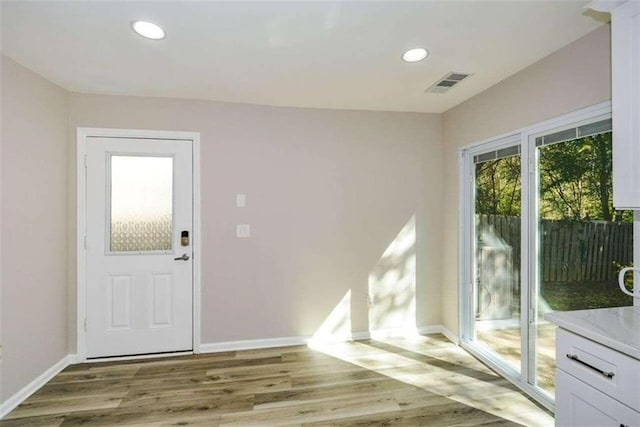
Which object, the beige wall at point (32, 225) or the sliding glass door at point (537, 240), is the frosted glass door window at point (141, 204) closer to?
the beige wall at point (32, 225)

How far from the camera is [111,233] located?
2.96m

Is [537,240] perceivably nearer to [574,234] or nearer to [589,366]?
[574,234]

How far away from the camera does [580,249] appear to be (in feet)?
7.07

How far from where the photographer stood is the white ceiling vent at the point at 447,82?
2.53 m

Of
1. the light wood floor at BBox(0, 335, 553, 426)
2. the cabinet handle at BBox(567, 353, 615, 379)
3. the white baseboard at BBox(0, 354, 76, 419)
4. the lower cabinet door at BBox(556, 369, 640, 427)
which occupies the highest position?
the cabinet handle at BBox(567, 353, 615, 379)

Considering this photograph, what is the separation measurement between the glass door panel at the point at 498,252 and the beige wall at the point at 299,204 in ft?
1.67

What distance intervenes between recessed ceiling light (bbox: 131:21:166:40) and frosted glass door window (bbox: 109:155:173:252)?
1298 mm

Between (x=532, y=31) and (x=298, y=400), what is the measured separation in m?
2.90

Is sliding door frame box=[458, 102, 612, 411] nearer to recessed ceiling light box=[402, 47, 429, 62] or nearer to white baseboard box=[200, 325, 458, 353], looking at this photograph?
white baseboard box=[200, 325, 458, 353]

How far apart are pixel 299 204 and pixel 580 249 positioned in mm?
2305

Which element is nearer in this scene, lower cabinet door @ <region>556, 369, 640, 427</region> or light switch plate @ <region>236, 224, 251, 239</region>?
lower cabinet door @ <region>556, 369, 640, 427</region>

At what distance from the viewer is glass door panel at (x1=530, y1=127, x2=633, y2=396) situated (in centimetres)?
195

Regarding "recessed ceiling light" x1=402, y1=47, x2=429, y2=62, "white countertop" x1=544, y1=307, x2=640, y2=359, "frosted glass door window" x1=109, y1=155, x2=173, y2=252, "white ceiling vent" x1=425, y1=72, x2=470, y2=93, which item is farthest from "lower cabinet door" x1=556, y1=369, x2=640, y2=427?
"frosted glass door window" x1=109, y1=155, x2=173, y2=252

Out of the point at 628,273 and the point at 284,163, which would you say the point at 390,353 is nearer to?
the point at 628,273
